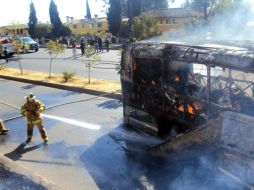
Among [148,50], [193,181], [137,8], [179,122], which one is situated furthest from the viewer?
[137,8]

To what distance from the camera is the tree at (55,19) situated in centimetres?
6184

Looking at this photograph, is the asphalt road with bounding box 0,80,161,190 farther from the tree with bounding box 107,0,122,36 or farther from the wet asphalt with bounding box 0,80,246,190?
the tree with bounding box 107,0,122,36

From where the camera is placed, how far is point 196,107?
7094 millimetres

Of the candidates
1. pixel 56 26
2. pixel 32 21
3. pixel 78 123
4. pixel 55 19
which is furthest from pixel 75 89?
pixel 32 21

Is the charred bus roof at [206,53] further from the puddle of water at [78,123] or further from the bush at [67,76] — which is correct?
the bush at [67,76]

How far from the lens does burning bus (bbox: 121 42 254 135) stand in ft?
20.6

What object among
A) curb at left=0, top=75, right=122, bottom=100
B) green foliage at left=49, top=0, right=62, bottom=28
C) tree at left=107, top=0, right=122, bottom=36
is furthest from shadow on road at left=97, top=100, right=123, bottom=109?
green foliage at left=49, top=0, right=62, bottom=28

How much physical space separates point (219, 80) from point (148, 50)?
1.83m

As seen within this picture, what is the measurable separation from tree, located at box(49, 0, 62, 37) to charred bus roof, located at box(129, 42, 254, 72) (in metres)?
55.4

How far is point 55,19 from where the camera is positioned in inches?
2485

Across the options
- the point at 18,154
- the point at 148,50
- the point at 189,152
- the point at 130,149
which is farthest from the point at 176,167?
the point at 18,154

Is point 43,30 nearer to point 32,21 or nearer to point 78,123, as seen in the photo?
point 32,21

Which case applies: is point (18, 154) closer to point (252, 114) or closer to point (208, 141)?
point (208, 141)

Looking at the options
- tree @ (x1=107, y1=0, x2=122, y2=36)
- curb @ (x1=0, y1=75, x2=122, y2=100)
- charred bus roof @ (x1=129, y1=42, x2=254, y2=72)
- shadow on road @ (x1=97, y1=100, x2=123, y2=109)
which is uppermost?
tree @ (x1=107, y1=0, x2=122, y2=36)
